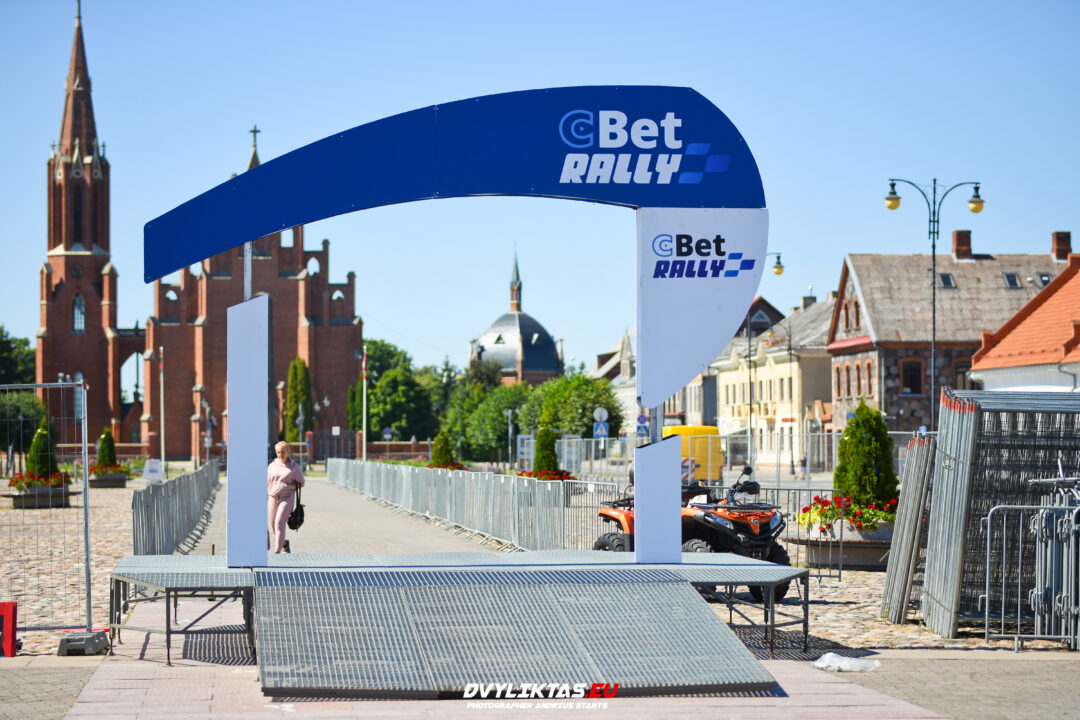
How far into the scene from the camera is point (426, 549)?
807 inches

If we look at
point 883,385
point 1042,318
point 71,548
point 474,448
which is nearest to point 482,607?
point 71,548

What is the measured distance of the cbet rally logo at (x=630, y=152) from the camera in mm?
11016

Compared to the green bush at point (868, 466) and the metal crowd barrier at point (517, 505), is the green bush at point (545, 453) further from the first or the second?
the green bush at point (868, 466)

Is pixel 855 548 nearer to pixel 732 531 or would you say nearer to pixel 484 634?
pixel 732 531

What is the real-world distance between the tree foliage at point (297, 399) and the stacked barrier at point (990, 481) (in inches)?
3579

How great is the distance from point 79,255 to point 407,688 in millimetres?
108473

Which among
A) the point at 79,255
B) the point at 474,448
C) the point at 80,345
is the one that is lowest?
the point at 474,448

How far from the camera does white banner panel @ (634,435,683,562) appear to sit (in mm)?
11141

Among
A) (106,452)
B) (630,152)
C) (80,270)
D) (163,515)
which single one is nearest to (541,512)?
(163,515)

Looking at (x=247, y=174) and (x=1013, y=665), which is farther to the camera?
(x=247, y=174)

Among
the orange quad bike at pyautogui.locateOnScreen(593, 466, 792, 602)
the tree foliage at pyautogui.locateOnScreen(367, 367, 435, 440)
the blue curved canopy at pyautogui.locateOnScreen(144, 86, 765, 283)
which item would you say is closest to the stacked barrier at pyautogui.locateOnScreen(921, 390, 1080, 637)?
the blue curved canopy at pyautogui.locateOnScreen(144, 86, 765, 283)

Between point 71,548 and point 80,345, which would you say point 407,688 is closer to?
point 71,548

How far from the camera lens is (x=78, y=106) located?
11012 cm

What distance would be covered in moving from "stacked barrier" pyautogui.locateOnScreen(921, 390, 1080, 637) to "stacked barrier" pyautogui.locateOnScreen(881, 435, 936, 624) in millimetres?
516
